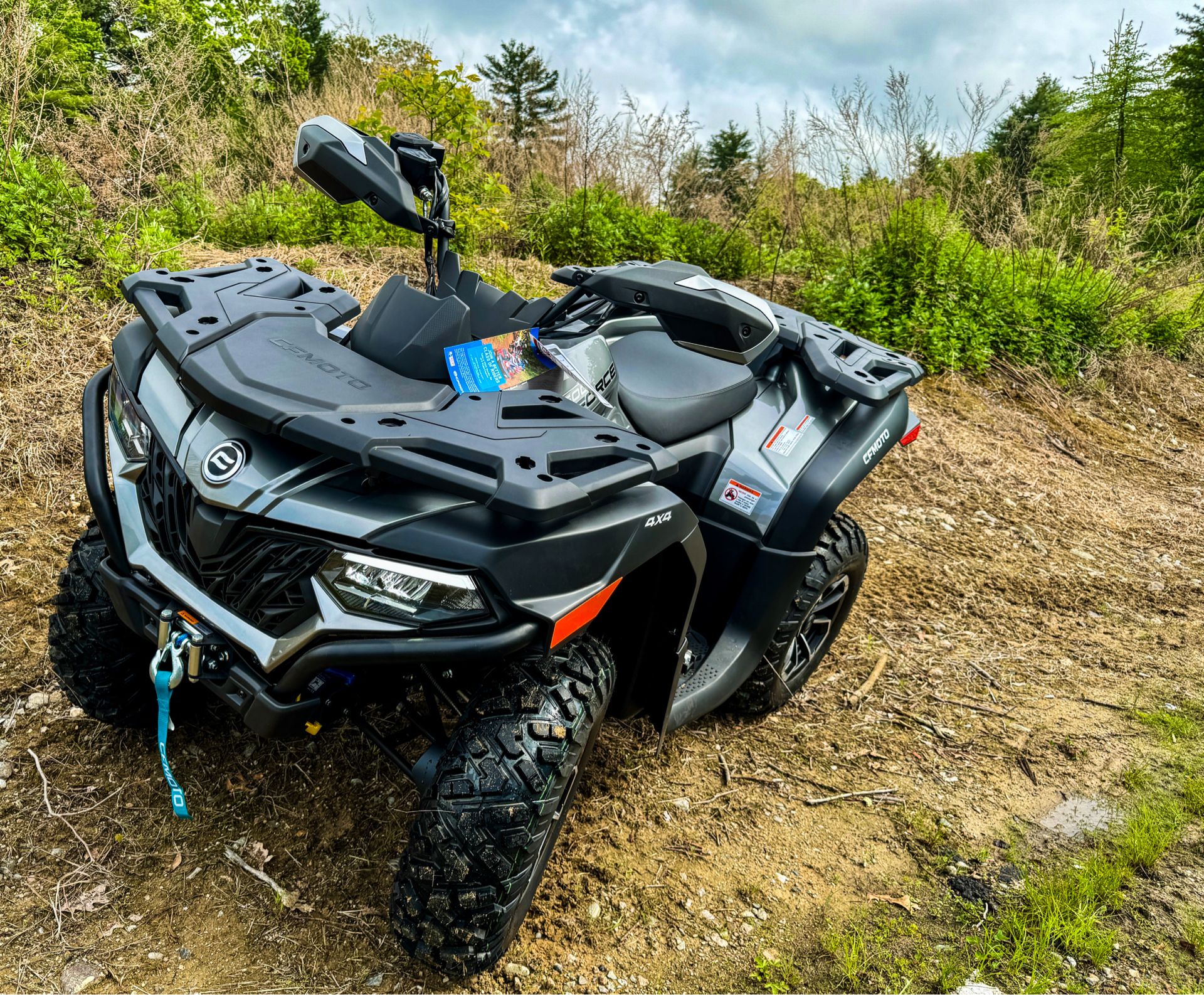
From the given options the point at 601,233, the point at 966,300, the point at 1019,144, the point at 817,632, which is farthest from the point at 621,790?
the point at 1019,144

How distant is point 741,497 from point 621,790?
860 mm

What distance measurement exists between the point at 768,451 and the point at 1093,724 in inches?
63.7

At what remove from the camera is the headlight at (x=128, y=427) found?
160 cm

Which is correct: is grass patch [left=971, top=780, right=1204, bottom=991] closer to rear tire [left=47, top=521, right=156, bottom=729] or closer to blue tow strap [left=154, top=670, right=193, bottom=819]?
blue tow strap [left=154, top=670, right=193, bottom=819]

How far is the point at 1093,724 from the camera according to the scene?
112 inches

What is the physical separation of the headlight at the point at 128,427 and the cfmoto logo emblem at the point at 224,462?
0.28m

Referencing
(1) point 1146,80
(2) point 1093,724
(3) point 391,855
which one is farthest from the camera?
(1) point 1146,80

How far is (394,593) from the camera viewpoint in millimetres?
1311

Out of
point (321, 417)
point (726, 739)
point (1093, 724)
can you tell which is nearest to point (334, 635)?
point (321, 417)

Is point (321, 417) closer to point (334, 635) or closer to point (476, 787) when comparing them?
point (334, 635)

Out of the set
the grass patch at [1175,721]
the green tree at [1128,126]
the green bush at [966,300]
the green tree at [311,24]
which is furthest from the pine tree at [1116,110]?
the green tree at [311,24]

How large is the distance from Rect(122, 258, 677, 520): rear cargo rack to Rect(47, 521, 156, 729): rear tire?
0.64m

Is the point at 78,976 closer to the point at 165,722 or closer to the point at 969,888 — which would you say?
the point at 165,722

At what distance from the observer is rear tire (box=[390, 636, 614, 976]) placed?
4.82 ft
